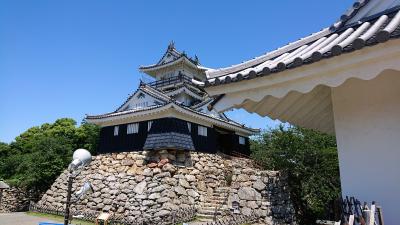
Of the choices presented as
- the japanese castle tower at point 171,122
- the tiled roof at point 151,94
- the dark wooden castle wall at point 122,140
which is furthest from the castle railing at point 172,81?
the dark wooden castle wall at point 122,140

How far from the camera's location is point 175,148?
686 inches

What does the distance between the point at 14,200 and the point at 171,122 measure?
15.4 meters

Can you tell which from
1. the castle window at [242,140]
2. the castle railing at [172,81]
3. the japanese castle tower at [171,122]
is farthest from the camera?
the castle railing at [172,81]

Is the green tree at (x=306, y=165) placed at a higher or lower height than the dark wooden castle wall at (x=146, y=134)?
lower

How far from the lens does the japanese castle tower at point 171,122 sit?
18.0 metres

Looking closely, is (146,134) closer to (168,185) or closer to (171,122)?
(171,122)

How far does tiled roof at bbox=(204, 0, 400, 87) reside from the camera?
7.02 ft

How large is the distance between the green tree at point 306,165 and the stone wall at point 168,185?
1.04 meters

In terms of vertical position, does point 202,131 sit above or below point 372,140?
above

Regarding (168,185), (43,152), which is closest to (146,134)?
(168,185)

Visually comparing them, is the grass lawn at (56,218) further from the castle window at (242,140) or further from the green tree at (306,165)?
the castle window at (242,140)

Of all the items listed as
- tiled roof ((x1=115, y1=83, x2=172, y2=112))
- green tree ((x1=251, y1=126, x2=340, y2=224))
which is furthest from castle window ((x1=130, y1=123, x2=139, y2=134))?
green tree ((x1=251, y1=126, x2=340, y2=224))

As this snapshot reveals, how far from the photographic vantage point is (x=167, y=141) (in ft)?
57.2

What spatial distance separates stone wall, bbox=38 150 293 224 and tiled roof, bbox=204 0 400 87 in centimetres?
1239
